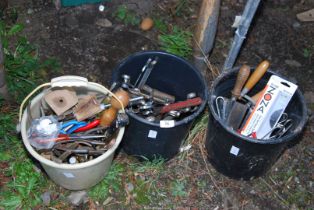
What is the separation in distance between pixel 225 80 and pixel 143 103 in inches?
15.8

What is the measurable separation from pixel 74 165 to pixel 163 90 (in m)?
0.67

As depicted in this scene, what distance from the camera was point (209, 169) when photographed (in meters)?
2.32

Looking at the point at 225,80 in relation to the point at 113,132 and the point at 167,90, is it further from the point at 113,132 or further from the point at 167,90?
the point at 113,132

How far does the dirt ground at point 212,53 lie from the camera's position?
2252 millimetres

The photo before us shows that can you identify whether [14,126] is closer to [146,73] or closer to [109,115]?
[109,115]

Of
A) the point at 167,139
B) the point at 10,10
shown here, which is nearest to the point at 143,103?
the point at 167,139

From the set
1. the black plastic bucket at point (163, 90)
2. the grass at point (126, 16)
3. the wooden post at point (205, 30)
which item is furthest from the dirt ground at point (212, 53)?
the wooden post at point (205, 30)

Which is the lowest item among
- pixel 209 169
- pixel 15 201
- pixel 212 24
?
pixel 15 201

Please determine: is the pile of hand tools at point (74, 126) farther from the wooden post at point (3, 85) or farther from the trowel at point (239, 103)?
the trowel at point (239, 103)

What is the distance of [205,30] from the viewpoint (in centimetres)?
233

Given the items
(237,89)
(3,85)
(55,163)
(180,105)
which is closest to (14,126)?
(3,85)

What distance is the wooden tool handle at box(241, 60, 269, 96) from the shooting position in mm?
2146

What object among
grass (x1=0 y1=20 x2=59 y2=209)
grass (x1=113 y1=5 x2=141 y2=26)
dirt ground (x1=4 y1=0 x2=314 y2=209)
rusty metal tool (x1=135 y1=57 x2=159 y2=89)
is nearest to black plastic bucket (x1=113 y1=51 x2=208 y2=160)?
rusty metal tool (x1=135 y1=57 x2=159 y2=89)

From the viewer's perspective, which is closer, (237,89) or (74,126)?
(74,126)
